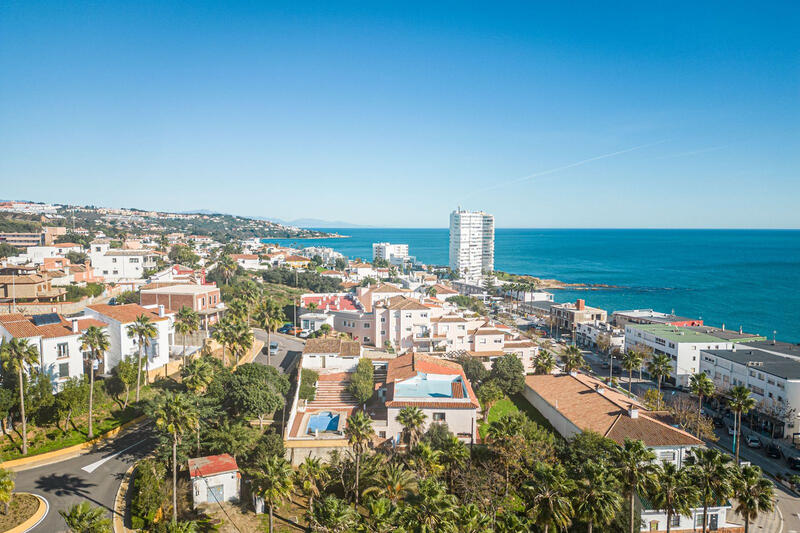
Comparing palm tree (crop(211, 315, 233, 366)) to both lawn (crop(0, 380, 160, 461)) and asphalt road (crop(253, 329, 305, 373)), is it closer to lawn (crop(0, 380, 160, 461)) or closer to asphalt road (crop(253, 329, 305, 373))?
asphalt road (crop(253, 329, 305, 373))

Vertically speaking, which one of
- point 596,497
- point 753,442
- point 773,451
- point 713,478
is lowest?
point 753,442

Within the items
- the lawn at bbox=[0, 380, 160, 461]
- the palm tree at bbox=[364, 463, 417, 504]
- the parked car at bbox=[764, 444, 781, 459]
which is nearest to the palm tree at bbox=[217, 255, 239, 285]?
the lawn at bbox=[0, 380, 160, 461]

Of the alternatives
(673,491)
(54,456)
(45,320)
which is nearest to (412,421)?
(673,491)

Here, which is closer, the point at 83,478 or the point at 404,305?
the point at 83,478

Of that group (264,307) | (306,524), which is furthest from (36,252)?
(306,524)

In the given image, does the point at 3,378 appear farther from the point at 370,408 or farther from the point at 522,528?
the point at 522,528

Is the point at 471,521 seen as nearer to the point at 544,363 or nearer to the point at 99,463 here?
the point at 99,463

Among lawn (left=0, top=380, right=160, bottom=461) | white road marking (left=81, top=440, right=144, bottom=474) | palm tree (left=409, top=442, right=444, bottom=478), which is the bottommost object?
white road marking (left=81, top=440, right=144, bottom=474)
